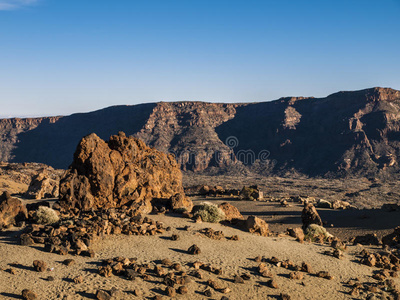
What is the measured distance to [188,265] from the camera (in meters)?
13.8

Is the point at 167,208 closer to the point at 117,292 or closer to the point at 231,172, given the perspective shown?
the point at 117,292

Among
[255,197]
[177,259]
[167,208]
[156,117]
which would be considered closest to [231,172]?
[156,117]

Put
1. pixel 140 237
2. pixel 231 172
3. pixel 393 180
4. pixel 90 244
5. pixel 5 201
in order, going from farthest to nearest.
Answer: pixel 231 172
pixel 393 180
pixel 5 201
pixel 140 237
pixel 90 244

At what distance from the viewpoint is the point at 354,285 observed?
13.5 metres

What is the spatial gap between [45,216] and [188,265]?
24.9ft

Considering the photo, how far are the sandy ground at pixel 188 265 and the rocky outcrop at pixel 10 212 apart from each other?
4.72 ft

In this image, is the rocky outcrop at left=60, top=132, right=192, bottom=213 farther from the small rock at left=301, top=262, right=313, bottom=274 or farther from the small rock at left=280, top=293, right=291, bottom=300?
the small rock at left=280, top=293, right=291, bottom=300

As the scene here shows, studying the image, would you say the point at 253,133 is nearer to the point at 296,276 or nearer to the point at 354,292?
the point at 296,276

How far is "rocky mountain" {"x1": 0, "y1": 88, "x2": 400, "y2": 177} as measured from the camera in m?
99.1

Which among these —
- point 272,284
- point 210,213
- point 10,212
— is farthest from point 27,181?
point 272,284

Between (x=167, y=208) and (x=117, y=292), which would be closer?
(x=117, y=292)

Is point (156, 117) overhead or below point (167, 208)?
overhead

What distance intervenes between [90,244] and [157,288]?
12.3 feet

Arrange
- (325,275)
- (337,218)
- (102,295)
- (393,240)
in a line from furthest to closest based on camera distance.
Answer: (337,218) → (393,240) → (325,275) → (102,295)
